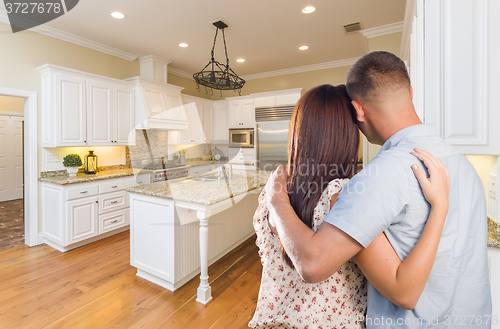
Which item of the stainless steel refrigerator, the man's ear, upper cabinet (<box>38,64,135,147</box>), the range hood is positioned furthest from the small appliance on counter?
the man's ear

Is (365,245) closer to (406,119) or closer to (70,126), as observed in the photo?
(406,119)

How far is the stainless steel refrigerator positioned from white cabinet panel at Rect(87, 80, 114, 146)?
2750mm

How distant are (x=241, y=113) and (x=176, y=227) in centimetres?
383

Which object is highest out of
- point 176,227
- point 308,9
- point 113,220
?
point 308,9

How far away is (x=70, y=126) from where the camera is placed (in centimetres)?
348

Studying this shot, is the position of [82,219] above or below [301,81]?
below

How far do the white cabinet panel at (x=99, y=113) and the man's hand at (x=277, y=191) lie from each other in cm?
382

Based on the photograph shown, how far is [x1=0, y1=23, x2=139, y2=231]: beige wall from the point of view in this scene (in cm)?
314

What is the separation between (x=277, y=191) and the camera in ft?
2.50

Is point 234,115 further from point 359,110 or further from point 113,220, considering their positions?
point 359,110

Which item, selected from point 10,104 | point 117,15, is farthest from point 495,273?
point 10,104

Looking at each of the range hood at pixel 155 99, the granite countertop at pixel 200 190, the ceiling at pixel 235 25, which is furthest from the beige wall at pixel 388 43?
the range hood at pixel 155 99

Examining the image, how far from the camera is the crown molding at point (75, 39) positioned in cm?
333

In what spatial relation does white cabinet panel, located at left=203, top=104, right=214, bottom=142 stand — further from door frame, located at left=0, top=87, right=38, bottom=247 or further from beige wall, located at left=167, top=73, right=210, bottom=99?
door frame, located at left=0, top=87, right=38, bottom=247
